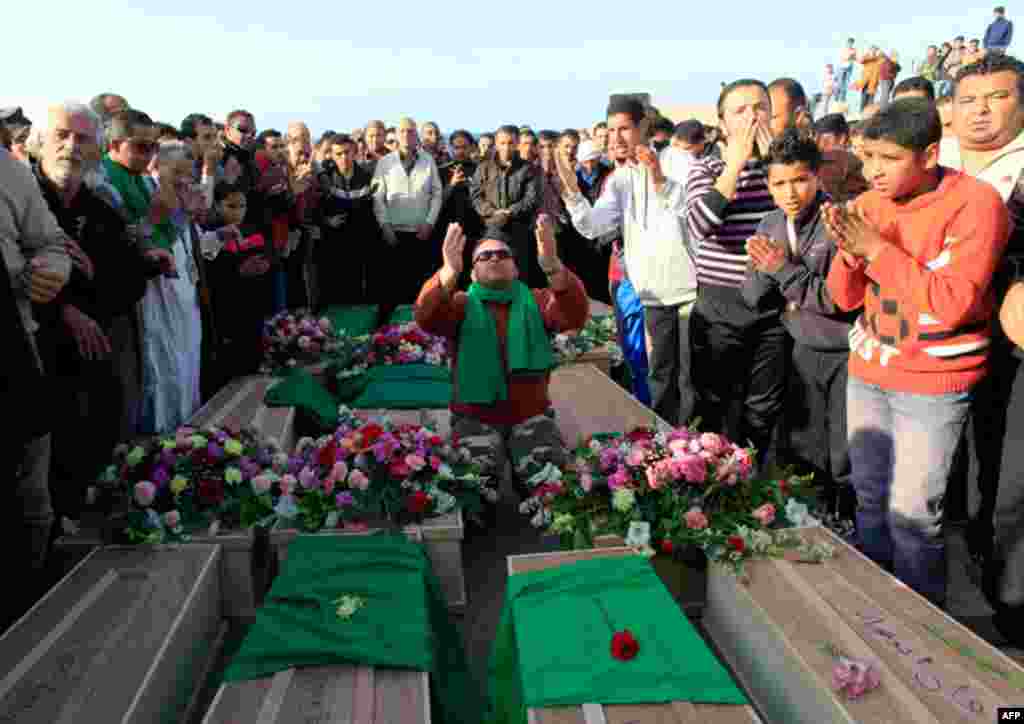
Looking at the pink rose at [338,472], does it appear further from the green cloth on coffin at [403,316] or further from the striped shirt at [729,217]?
the green cloth on coffin at [403,316]

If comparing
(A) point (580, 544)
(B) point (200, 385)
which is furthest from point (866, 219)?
(B) point (200, 385)

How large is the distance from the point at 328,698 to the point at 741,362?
307cm

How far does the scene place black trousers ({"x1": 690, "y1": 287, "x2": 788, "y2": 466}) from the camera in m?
4.61

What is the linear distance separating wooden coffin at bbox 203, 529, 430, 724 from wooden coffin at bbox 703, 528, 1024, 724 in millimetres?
1159

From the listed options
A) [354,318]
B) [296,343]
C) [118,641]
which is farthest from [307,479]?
[354,318]

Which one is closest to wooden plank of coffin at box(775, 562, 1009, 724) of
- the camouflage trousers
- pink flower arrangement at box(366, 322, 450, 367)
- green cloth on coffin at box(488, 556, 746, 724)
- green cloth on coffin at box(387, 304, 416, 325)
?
A: green cloth on coffin at box(488, 556, 746, 724)

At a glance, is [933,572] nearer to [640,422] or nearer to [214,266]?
[640,422]

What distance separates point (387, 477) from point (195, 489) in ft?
2.95

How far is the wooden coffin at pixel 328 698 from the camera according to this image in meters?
2.38

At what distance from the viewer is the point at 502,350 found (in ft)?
15.1

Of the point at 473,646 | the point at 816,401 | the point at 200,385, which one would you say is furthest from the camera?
the point at 200,385

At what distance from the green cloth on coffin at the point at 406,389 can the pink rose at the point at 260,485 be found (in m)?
1.72

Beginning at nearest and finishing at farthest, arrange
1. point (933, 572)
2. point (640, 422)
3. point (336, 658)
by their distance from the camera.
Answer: point (336, 658)
point (933, 572)
point (640, 422)

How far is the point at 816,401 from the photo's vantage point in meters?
4.43
